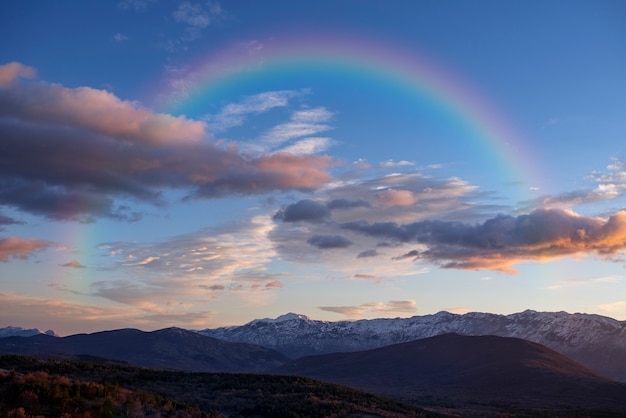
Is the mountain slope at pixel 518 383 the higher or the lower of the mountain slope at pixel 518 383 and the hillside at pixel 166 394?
the lower

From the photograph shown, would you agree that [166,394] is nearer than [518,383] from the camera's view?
Yes

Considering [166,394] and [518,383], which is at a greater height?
[166,394]

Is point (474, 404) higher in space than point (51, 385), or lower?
lower

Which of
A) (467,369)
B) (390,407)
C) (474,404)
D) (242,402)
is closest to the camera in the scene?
(242,402)

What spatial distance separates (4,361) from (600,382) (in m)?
129

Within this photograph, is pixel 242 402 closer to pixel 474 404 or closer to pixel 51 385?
pixel 51 385

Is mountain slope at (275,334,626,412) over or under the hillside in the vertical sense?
under

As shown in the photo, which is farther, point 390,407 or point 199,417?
point 390,407

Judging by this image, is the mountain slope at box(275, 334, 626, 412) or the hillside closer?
the hillside

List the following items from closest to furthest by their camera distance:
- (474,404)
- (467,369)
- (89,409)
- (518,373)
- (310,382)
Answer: (89,409), (310,382), (474,404), (518,373), (467,369)

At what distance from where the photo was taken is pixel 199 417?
2905 cm

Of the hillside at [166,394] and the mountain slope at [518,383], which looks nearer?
the hillside at [166,394]

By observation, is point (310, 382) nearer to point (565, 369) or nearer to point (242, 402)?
point (242, 402)

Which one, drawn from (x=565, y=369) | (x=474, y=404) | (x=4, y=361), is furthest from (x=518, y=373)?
(x=4, y=361)
